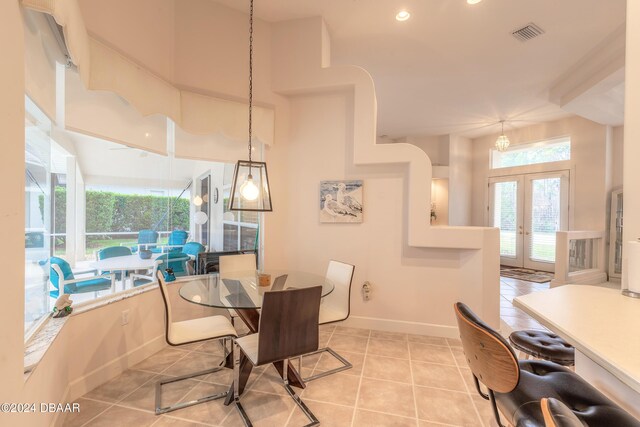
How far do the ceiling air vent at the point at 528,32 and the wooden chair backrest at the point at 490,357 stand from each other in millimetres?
3892

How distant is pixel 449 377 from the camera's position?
2.45m

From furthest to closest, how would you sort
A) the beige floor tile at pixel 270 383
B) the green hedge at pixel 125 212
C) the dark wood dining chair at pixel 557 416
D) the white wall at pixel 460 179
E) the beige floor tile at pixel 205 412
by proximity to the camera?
the white wall at pixel 460 179, the green hedge at pixel 125 212, the beige floor tile at pixel 270 383, the beige floor tile at pixel 205 412, the dark wood dining chair at pixel 557 416

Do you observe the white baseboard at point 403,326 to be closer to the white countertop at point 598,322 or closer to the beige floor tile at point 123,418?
the white countertop at point 598,322

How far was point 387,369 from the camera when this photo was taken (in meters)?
2.57

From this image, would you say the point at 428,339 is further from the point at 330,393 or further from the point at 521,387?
the point at 521,387

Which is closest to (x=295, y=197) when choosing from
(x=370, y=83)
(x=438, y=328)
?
(x=370, y=83)

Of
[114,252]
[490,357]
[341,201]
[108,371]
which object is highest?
[341,201]

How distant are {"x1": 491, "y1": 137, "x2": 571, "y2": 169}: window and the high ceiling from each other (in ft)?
3.17

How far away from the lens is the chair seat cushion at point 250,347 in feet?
6.17

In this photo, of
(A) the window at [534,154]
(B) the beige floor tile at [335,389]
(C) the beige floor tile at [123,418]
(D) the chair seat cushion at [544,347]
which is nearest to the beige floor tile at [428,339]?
(B) the beige floor tile at [335,389]

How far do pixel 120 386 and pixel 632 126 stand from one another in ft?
12.3

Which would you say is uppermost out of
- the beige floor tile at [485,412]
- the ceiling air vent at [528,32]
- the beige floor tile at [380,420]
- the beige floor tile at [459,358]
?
the ceiling air vent at [528,32]

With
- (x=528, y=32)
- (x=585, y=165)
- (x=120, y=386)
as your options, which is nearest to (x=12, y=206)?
(x=120, y=386)

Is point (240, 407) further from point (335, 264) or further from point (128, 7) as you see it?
point (128, 7)
